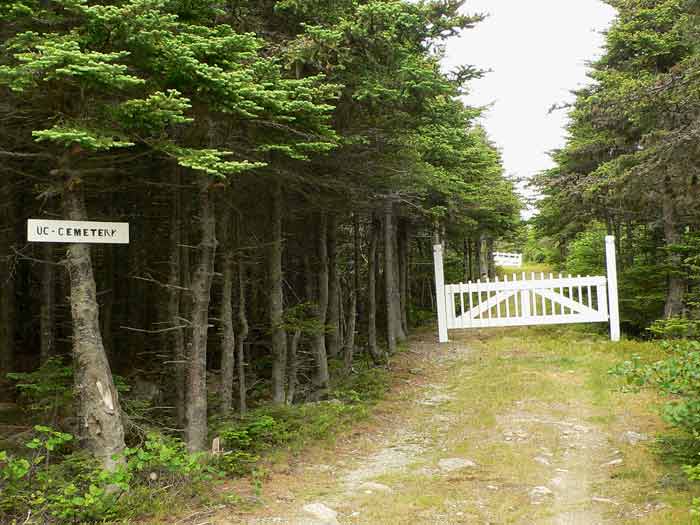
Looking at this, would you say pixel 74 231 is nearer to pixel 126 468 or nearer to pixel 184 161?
pixel 184 161

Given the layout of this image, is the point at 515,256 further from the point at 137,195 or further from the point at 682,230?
the point at 137,195

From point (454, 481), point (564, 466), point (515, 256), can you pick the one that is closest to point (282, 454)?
point (454, 481)

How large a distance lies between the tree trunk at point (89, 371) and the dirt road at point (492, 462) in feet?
4.47

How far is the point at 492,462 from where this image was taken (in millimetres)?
7137

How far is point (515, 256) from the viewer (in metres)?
47.6

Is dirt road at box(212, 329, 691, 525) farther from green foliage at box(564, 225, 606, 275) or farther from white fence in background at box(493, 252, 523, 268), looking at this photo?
white fence in background at box(493, 252, 523, 268)

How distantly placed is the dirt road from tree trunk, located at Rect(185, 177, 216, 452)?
1095mm

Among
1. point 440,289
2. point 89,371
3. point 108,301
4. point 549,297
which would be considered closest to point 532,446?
point 89,371

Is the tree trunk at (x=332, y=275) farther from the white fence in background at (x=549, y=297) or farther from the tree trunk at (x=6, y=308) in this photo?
the tree trunk at (x=6, y=308)

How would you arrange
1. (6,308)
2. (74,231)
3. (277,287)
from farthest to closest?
(6,308)
(277,287)
(74,231)

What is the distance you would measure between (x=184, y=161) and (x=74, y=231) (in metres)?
1.32

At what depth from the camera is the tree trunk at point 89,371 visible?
19.1 ft

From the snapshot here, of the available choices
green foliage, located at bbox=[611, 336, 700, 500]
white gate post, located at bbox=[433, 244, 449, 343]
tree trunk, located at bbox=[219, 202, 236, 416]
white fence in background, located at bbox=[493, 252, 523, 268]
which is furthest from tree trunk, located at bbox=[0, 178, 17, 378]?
white fence in background, located at bbox=[493, 252, 523, 268]

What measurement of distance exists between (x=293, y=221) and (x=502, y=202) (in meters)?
10.3
